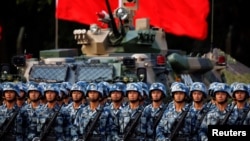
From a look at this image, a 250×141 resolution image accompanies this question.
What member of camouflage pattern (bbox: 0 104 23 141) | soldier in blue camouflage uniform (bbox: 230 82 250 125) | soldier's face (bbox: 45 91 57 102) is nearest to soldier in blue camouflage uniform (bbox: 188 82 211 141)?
soldier in blue camouflage uniform (bbox: 230 82 250 125)

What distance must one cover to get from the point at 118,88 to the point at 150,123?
3.06ft

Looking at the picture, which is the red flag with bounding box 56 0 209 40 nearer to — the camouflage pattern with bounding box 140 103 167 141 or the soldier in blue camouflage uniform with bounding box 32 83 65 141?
the soldier in blue camouflage uniform with bounding box 32 83 65 141

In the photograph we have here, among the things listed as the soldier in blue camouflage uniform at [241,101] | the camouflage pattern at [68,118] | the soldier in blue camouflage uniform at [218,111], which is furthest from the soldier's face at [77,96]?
the soldier in blue camouflage uniform at [241,101]

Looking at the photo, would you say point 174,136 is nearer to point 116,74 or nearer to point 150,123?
point 150,123

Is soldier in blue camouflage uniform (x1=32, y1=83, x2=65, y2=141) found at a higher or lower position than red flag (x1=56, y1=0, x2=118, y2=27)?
lower

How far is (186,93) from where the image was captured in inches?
577

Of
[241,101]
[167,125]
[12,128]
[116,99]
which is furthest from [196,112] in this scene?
[12,128]

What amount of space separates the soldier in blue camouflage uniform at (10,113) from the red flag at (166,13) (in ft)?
34.0

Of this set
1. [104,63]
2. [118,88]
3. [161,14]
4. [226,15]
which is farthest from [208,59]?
[226,15]

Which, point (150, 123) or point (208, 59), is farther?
point (208, 59)

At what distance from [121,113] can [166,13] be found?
12.1 m

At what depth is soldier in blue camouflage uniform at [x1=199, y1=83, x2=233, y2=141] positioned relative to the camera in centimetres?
1402

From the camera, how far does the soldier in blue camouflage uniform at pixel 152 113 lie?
47.3 feet

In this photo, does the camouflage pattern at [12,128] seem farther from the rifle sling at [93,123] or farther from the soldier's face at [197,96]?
the soldier's face at [197,96]
